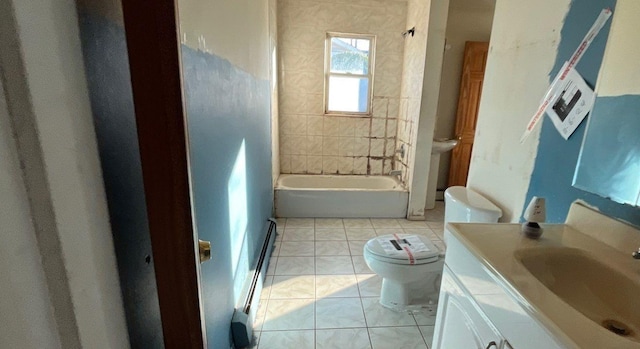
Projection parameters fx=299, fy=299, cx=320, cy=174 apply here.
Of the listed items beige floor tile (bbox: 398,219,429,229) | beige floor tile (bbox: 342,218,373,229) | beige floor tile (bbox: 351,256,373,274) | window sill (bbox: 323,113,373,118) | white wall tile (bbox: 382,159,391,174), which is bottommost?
beige floor tile (bbox: 351,256,373,274)

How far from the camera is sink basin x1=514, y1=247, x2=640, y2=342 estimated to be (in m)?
0.82

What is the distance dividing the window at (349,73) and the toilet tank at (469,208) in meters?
2.13

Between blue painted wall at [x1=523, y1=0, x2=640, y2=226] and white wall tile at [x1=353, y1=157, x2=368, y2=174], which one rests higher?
blue painted wall at [x1=523, y1=0, x2=640, y2=226]

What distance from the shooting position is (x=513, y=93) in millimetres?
1489

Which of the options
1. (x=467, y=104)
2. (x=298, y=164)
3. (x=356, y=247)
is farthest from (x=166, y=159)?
(x=467, y=104)

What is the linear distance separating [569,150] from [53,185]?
153cm

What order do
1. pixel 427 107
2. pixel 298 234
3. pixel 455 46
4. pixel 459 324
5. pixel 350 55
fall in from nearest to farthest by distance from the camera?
pixel 459 324 < pixel 298 234 < pixel 427 107 < pixel 455 46 < pixel 350 55

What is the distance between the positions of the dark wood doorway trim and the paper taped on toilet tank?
135 centimetres

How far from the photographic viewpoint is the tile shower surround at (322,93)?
333 cm

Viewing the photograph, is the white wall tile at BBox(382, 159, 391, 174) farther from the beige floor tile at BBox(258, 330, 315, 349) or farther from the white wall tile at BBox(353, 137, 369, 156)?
the beige floor tile at BBox(258, 330, 315, 349)

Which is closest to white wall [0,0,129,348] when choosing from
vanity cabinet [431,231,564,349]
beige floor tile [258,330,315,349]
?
vanity cabinet [431,231,564,349]

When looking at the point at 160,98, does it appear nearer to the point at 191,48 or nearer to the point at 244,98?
the point at 191,48

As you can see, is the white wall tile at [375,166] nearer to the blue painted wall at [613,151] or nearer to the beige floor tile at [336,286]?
the beige floor tile at [336,286]

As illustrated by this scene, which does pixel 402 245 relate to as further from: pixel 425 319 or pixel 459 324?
pixel 459 324
